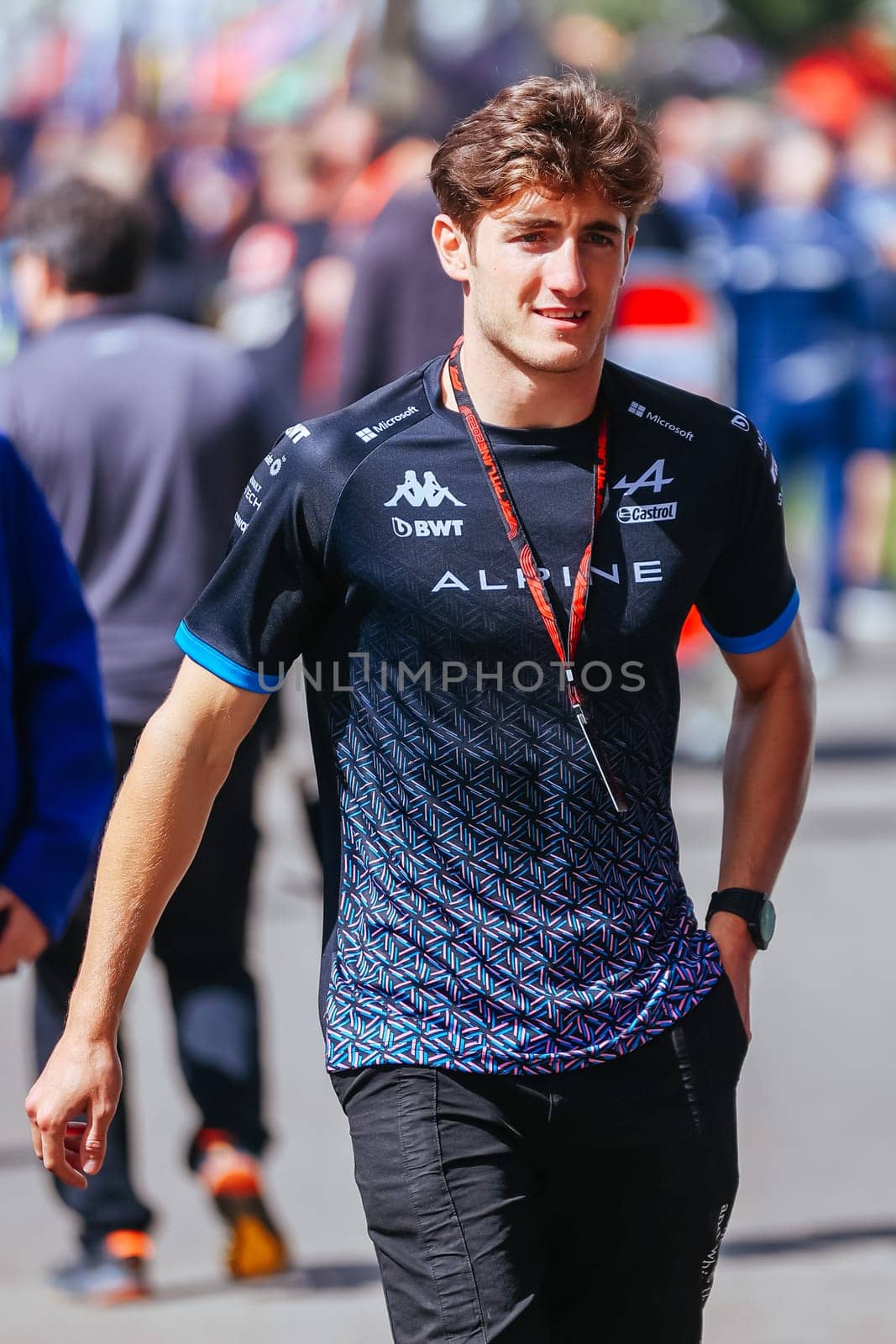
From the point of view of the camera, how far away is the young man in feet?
8.92

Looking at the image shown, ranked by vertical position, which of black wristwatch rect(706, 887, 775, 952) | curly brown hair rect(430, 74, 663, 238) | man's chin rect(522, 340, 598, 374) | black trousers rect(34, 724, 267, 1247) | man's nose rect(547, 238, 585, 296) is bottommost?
black trousers rect(34, 724, 267, 1247)

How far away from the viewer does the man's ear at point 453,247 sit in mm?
2820

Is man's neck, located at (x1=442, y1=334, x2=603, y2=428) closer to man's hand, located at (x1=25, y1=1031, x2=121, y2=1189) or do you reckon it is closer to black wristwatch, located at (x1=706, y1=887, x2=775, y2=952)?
black wristwatch, located at (x1=706, y1=887, x2=775, y2=952)

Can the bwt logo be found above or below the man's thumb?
above

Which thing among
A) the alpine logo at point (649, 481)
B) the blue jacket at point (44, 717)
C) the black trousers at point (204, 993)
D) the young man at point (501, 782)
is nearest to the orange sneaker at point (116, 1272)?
the black trousers at point (204, 993)

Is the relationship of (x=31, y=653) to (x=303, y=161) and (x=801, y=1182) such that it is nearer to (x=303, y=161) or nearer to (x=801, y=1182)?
(x=801, y=1182)

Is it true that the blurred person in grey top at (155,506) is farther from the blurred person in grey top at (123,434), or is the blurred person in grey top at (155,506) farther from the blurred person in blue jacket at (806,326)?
the blurred person in blue jacket at (806,326)

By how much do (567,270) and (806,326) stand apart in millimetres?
9321

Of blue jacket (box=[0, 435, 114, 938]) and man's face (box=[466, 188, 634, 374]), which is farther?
blue jacket (box=[0, 435, 114, 938])

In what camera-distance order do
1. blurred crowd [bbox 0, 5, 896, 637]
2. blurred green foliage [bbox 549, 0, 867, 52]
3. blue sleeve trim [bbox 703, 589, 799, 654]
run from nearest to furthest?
blue sleeve trim [bbox 703, 589, 799, 654]
blurred crowd [bbox 0, 5, 896, 637]
blurred green foliage [bbox 549, 0, 867, 52]

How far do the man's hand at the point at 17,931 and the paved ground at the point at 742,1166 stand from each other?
129cm

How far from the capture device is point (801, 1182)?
16.6ft

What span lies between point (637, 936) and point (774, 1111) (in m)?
2.88

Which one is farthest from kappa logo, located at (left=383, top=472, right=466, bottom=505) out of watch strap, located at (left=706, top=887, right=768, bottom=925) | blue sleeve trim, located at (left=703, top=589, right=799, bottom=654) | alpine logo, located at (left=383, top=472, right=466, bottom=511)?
watch strap, located at (left=706, top=887, right=768, bottom=925)
